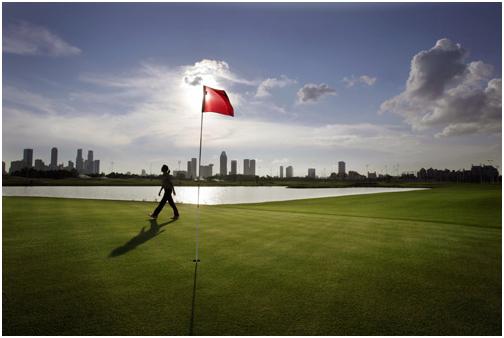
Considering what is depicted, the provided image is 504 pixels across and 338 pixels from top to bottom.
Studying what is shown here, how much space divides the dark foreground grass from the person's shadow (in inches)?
2.0

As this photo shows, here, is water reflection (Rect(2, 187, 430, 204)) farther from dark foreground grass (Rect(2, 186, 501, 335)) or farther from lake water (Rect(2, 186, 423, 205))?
dark foreground grass (Rect(2, 186, 501, 335))

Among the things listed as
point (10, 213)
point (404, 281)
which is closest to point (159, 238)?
point (404, 281)

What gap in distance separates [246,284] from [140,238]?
18.6 feet

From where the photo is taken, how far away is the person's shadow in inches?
340

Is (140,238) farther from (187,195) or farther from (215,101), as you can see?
(187,195)

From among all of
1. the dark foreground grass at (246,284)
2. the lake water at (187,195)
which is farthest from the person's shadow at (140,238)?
the lake water at (187,195)

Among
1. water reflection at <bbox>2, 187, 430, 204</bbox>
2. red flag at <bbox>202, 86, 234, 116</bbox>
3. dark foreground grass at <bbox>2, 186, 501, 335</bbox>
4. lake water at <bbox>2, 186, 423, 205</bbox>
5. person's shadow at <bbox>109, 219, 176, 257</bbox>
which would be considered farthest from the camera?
water reflection at <bbox>2, 187, 430, 204</bbox>

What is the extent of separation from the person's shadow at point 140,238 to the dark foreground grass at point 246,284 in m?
0.05

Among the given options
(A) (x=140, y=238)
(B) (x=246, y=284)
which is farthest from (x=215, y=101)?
(B) (x=246, y=284)

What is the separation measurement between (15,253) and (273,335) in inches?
295

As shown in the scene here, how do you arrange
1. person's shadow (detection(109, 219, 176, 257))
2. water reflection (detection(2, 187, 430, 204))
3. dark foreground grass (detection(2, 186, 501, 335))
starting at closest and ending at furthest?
dark foreground grass (detection(2, 186, 501, 335)) → person's shadow (detection(109, 219, 176, 257)) → water reflection (detection(2, 187, 430, 204))

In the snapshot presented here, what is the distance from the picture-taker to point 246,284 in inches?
243

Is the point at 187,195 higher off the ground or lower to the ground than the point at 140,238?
lower

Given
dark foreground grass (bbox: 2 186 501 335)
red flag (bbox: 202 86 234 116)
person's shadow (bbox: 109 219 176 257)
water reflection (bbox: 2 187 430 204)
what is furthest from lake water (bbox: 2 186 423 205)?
dark foreground grass (bbox: 2 186 501 335)
